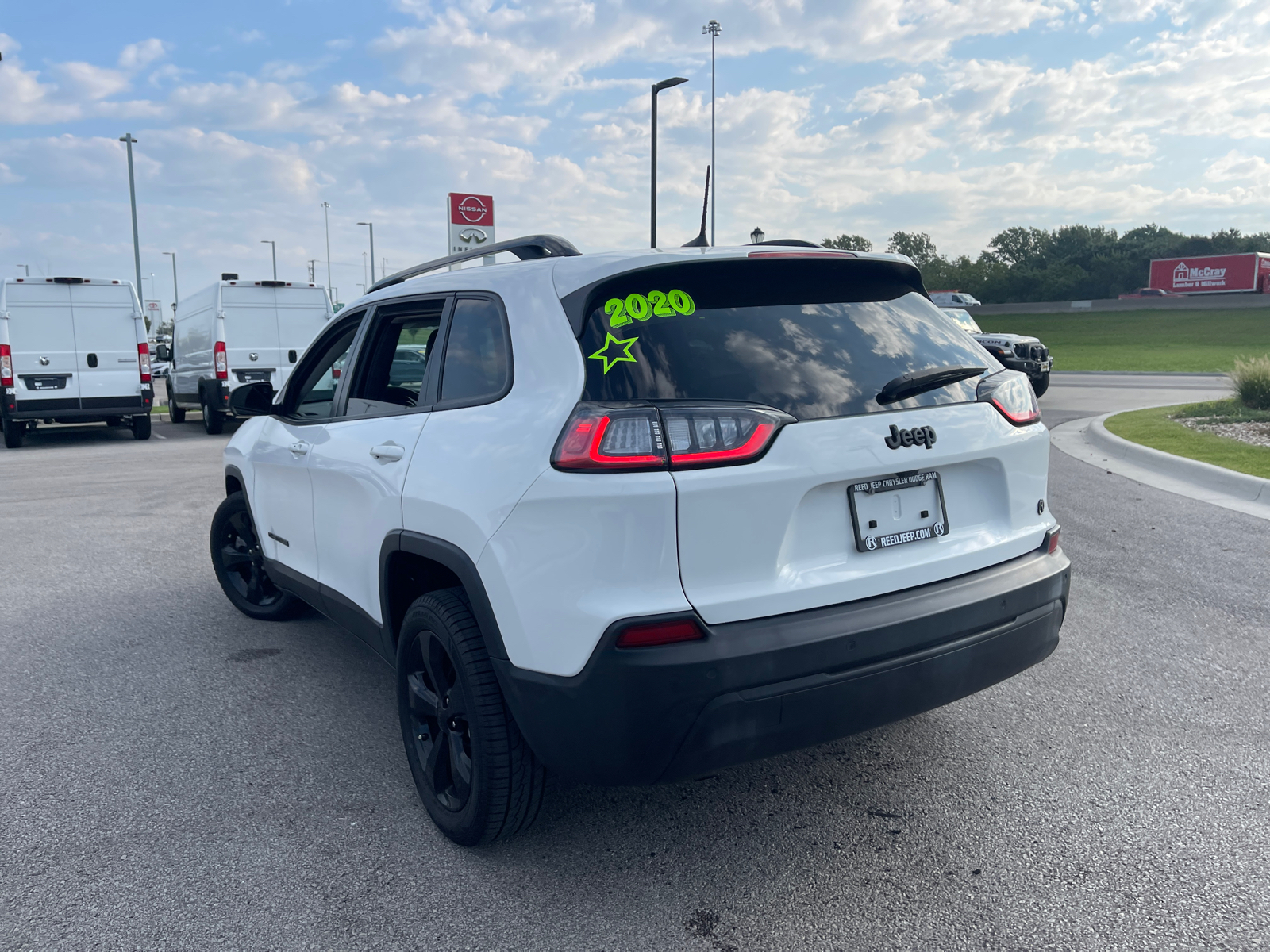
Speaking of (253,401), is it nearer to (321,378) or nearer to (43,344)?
(321,378)

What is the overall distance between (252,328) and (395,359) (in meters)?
14.3

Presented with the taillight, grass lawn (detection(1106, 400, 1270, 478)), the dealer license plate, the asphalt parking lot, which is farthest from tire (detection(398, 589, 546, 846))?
grass lawn (detection(1106, 400, 1270, 478))

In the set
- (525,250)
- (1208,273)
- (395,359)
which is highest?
(1208,273)

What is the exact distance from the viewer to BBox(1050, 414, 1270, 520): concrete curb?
8.17 meters

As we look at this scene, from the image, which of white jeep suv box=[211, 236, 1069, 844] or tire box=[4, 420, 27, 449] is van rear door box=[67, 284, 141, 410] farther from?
white jeep suv box=[211, 236, 1069, 844]

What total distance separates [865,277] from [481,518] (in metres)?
1.43

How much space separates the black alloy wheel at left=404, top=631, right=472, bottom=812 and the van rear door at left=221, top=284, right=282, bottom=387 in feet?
47.7

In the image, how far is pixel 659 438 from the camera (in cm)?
245

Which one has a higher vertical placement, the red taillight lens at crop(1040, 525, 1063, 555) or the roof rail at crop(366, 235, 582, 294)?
the roof rail at crop(366, 235, 582, 294)

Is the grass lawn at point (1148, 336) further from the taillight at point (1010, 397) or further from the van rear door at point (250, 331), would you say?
the taillight at point (1010, 397)

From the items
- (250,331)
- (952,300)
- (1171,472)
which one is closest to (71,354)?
(250,331)

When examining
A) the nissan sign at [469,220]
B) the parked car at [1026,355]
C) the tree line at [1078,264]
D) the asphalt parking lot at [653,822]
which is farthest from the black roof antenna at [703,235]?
the tree line at [1078,264]

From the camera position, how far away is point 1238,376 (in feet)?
45.9

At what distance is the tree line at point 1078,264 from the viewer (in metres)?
94.3
